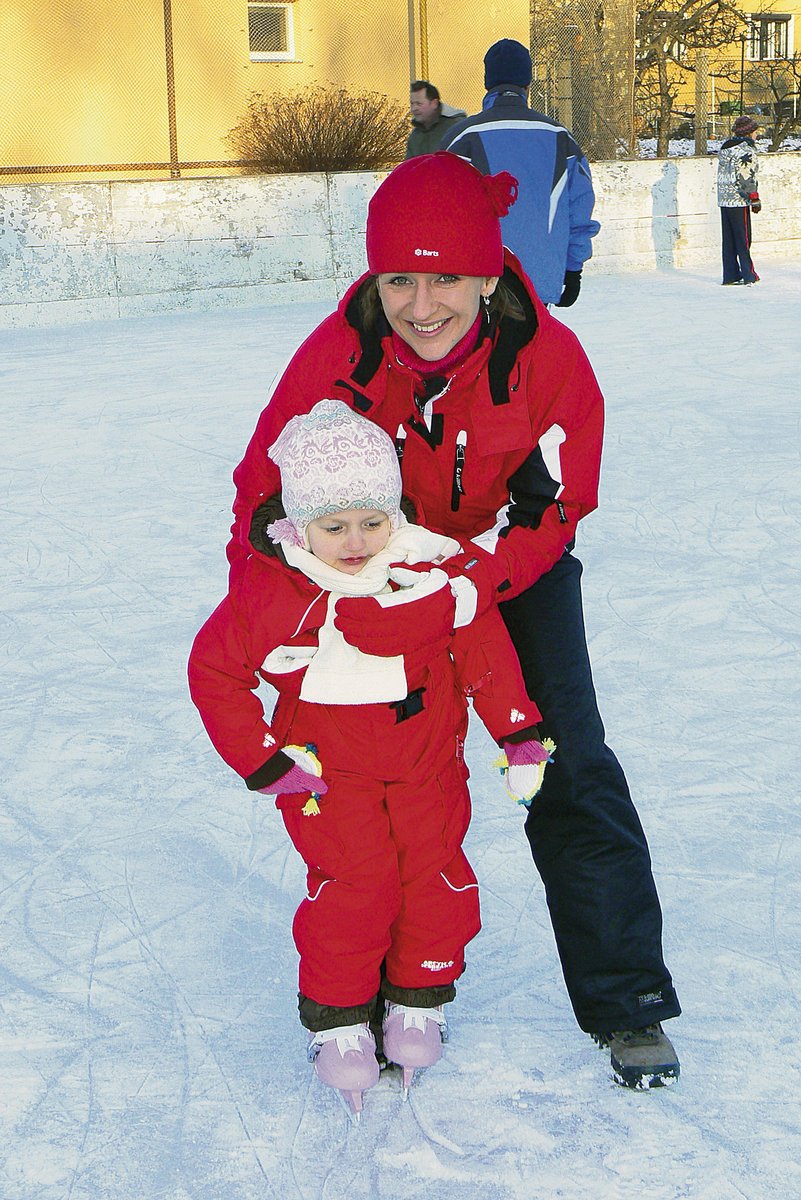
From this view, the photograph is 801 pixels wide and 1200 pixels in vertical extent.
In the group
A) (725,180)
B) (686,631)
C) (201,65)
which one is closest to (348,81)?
(201,65)

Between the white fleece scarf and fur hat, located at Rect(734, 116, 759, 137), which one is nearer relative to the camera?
the white fleece scarf

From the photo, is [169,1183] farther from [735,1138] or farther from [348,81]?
[348,81]

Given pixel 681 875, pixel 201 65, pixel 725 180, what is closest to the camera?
pixel 681 875

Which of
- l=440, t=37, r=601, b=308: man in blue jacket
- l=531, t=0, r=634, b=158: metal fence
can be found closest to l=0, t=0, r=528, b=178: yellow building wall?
l=531, t=0, r=634, b=158: metal fence

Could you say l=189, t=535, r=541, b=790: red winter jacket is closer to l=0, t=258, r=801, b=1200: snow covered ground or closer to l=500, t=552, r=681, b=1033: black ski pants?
l=500, t=552, r=681, b=1033: black ski pants

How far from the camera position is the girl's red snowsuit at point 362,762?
73.7 inches

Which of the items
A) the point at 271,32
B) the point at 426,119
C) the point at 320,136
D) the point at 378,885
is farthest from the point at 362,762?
the point at 271,32

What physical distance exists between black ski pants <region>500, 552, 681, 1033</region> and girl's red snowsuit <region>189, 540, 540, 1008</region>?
75 mm

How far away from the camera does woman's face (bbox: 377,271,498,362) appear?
1.86m

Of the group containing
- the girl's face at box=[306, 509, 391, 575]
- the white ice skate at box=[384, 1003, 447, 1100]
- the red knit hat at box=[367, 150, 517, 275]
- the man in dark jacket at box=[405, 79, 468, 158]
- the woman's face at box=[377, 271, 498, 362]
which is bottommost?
the white ice skate at box=[384, 1003, 447, 1100]

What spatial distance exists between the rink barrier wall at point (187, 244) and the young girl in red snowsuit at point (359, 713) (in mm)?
8905

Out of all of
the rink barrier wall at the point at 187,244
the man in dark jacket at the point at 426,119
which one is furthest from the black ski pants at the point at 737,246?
the man in dark jacket at the point at 426,119

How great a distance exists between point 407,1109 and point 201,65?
1506 cm

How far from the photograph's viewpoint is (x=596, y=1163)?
6.00 ft
